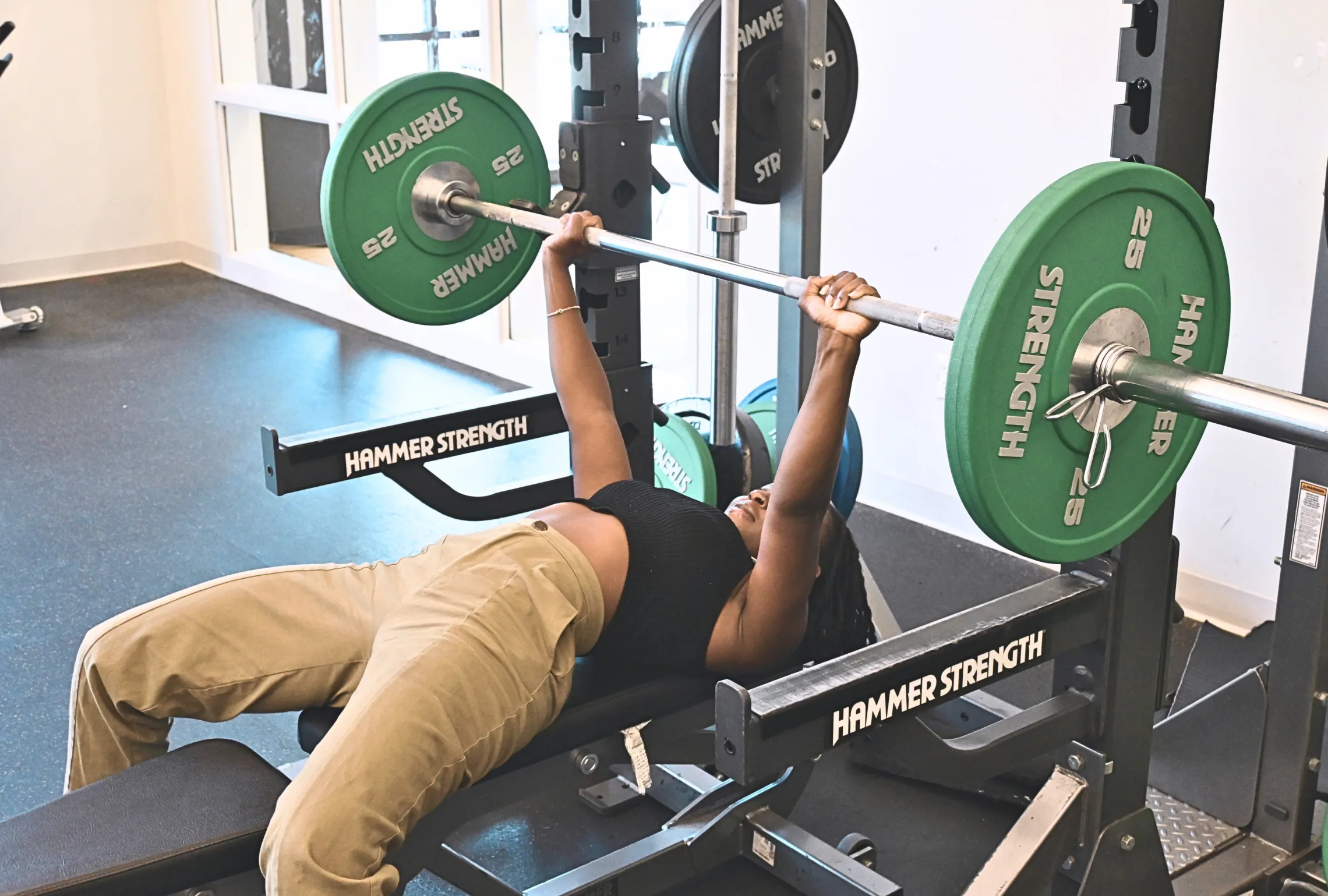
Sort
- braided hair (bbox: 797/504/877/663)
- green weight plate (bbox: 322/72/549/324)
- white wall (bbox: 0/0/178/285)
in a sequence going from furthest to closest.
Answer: white wall (bbox: 0/0/178/285) → green weight plate (bbox: 322/72/549/324) → braided hair (bbox: 797/504/877/663)

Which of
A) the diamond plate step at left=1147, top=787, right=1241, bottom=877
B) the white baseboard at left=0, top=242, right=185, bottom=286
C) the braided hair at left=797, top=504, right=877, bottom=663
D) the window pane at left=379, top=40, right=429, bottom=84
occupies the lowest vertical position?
the diamond plate step at left=1147, top=787, right=1241, bottom=877

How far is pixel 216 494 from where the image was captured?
355 centimetres

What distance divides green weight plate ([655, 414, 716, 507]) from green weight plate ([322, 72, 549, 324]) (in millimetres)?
388

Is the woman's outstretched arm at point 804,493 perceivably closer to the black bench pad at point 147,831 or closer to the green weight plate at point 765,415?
the black bench pad at point 147,831

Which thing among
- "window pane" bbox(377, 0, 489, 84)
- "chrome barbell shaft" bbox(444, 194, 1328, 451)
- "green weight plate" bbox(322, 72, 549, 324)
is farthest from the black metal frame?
"window pane" bbox(377, 0, 489, 84)

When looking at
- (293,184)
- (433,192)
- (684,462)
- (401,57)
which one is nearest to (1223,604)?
(684,462)

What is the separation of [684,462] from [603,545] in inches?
26.4

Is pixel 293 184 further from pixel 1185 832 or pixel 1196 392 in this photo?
pixel 1196 392

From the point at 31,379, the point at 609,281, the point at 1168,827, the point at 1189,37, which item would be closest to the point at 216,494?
the point at 31,379

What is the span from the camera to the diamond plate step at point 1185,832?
76.2 inches

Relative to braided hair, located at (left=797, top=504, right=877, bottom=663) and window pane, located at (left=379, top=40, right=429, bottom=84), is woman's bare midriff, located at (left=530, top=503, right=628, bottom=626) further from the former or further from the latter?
window pane, located at (left=379, top=40, right=429, bottom=84)

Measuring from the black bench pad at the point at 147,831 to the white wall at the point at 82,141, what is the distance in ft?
15.9

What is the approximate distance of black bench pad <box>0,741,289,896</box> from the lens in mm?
1395

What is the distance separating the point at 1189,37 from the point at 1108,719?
0.78 m
